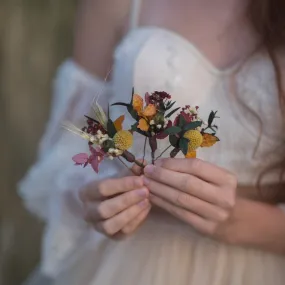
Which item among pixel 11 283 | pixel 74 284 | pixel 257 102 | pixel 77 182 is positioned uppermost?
pixel 257 102

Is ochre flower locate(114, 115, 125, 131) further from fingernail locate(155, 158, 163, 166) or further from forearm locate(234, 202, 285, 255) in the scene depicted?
forearm locate(234, 202, 285, 255)

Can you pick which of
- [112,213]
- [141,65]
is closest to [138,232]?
[112,213]

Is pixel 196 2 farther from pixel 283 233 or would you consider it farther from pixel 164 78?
pixel 283 233

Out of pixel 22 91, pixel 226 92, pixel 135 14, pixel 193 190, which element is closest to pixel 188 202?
pixel 193 190

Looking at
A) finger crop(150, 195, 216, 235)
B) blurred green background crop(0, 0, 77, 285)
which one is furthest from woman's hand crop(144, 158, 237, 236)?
blurred green background crop(0, 0, 77, 285)

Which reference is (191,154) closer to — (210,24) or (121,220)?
(121,220)

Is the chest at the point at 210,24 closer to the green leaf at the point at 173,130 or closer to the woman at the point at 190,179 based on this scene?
the woman at the point at 190,179
